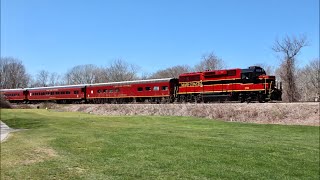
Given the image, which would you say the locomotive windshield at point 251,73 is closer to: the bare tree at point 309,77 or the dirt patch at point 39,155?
the dirt patch at point 39,155

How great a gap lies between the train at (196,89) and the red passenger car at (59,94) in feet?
0.50

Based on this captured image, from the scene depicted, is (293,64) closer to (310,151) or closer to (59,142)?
(310,151)

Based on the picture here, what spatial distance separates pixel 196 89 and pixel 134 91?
968 centimetres

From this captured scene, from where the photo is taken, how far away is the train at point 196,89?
1170 inches

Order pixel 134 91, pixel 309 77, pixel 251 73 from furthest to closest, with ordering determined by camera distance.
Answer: pixel 309 77
pixel 134 91
pixel 251 73

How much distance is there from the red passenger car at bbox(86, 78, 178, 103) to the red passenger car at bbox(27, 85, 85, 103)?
7.37 feet

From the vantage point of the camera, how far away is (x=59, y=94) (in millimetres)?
55156

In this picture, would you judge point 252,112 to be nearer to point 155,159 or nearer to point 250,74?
point 250,74

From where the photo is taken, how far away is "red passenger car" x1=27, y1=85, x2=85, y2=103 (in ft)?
168

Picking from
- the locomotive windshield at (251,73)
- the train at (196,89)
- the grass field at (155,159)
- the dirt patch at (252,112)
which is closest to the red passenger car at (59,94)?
the train at (196,89)

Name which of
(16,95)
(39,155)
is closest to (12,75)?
(16,95)

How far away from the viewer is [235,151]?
1123 cm

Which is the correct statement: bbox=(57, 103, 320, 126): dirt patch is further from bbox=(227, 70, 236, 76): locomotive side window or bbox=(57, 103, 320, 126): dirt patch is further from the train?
bbox=(227, 70, 236, 76): locomotive side window

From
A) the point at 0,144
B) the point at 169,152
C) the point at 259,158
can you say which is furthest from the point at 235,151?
the point at 0,144
